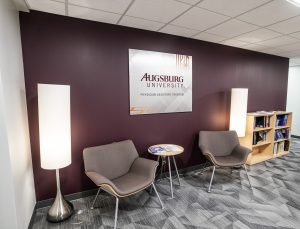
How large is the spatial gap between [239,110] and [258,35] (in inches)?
52.5

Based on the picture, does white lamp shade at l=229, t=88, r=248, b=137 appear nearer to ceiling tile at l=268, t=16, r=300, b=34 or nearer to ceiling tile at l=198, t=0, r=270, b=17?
ceiling tile at l=268, t=16, r=300, b=34

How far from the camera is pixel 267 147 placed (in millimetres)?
4191

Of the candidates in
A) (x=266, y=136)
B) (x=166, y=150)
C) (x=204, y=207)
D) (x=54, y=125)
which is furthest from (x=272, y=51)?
(x=54, y=125)

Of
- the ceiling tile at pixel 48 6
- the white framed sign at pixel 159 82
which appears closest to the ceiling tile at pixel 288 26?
the white framed sign at pixel 159 82

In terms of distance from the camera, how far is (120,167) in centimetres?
252

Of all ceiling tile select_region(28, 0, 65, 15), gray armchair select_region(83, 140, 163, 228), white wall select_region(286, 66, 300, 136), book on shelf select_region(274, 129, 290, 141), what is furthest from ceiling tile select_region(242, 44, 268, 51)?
ceiling tile select_region(28, 0, 65, 15)

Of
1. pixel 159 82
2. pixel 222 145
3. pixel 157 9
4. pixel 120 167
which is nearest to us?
pixel 157 9

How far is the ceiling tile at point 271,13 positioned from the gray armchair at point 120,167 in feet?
7.46

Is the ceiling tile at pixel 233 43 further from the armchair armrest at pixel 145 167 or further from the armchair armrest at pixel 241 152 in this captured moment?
the armchair armrest at pixel 145 167

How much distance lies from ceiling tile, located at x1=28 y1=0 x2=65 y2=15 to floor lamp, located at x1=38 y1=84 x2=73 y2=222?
36.9 inches

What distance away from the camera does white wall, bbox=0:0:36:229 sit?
1544mm

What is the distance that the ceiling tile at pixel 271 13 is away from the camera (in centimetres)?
202

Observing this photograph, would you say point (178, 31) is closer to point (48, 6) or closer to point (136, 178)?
point (48, 6)

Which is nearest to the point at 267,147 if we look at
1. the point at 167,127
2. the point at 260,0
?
the point at 167,127
